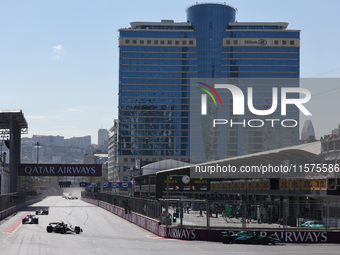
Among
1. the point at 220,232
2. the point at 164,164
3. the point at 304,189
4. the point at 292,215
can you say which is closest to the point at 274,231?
the point at 292,215

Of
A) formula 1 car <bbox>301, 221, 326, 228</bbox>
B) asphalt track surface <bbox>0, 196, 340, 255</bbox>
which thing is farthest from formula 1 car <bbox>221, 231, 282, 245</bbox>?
formula 1 car <bbox>301, 221, 326, 228</bbox>

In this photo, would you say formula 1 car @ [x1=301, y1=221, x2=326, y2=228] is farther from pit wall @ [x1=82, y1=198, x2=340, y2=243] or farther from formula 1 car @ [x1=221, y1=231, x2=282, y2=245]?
formula 1 car @ [x1=221, y1=231, x2=282, y2=245]

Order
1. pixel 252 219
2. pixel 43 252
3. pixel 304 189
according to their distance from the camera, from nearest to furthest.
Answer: pixel 43 252
pixel 252 219
pixel 304 189

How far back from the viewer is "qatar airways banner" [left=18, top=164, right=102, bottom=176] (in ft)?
297

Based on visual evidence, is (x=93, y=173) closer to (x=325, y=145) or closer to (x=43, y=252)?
(x=325, y=145)

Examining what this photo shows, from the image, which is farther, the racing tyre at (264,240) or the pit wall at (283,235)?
the pit wall at (283,235)

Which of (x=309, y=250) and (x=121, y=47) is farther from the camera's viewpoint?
(x=121, y=47)

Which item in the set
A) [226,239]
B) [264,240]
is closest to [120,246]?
[226,239]

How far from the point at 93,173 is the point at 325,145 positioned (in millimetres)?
54881

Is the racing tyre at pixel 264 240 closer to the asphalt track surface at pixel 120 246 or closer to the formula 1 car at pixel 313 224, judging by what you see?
the asphalt track surface at pixel 120 246

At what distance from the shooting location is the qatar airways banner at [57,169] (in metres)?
90.5

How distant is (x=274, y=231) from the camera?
3394 centimetres

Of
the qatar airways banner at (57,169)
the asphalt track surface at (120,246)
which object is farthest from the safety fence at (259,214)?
the qatar airways banner at (57,169)

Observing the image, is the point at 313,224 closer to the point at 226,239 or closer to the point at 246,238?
the point at 246,238
